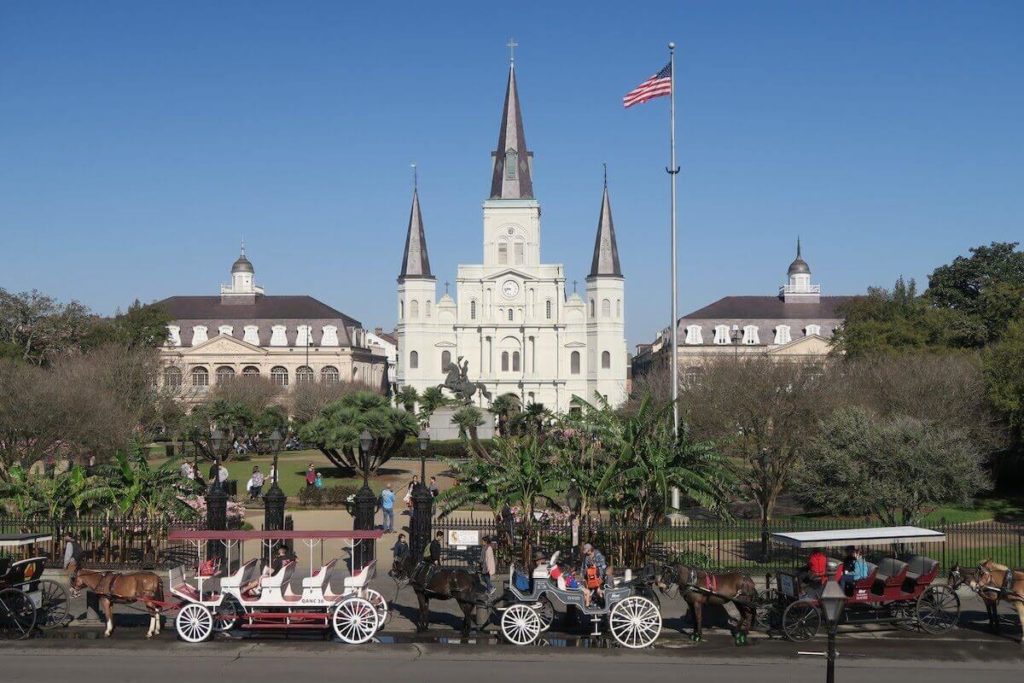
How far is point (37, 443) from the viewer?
37.5 metres

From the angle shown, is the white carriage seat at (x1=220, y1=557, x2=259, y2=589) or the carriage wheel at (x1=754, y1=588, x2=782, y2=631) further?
the carriage wheel at (x1=754, y1=588, x2=782, y2=631)

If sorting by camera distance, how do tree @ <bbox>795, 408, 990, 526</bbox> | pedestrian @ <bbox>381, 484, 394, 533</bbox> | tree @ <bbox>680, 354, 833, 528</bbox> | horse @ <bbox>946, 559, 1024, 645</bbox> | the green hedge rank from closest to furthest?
horse @ <bbox>946, 559, 1024, 645</bbox>
tree @ <bbox>795, 408, 990, 526</bbox>
pedestrian @ <bbox>381, 484, 394, 533</bbox>
tree @ <bbox>680, 354, 833, 528</bbox>
the green hedge

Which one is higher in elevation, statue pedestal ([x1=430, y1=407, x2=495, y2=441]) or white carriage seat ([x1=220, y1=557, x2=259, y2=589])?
statue pedestal ([x1=430, y1=407, x2=495, y2=441])

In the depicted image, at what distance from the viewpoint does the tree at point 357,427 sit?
131 feet

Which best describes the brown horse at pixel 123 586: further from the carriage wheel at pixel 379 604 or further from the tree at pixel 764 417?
the tree at pixel 764 417

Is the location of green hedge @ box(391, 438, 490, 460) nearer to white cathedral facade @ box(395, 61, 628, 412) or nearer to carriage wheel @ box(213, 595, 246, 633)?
carriage wheel @ box(213, 595, 246, 633)

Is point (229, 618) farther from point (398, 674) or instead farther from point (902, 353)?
point (902, 353)

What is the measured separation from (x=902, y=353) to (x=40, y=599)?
4449 cm

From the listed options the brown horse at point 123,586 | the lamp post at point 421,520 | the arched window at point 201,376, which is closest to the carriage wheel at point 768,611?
→ the lamp post at point 421,520

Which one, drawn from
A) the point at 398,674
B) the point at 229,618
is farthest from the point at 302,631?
the point at 398,674

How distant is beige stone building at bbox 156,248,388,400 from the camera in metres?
110

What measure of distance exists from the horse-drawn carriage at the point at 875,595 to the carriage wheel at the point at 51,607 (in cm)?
1143

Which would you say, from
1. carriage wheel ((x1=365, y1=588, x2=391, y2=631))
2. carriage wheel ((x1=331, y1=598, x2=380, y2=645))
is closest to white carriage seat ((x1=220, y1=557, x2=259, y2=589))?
carriage wheel ((x1=331, y1=598, x2=380, y2=645))

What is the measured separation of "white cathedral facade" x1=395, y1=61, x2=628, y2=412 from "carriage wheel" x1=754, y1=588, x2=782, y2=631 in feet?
274
